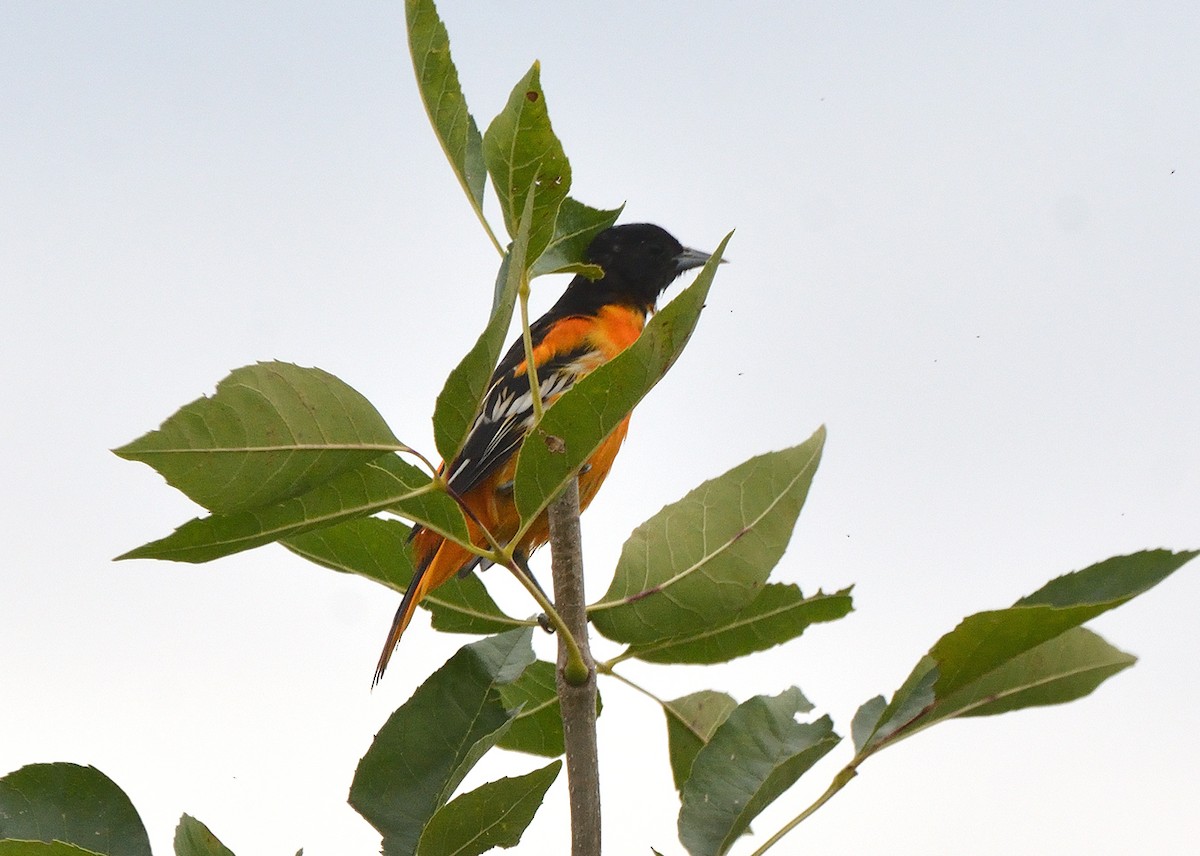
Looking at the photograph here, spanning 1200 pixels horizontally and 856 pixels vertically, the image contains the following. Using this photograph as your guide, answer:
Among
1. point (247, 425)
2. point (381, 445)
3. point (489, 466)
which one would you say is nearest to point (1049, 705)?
point (381, 445)

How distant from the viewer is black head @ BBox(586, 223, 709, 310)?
453 centimetres

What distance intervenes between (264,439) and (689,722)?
967 mm

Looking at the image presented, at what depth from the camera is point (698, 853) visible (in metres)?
1.53

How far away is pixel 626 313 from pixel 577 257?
2466 millimetres

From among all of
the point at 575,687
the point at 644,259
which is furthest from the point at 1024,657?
the point at 644,259

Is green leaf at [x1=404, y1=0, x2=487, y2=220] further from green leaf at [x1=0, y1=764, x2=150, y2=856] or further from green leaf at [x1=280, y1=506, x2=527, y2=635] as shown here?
green leaf at [x1=0, y1=764, x2=150, y2=856]

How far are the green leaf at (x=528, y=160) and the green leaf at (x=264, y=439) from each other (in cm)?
34

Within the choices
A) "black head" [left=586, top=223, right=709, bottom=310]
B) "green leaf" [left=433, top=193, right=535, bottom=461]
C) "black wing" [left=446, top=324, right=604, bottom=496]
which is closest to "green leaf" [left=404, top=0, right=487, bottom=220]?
"green leaf" [left=433, top=193, right=535, bottom=461]

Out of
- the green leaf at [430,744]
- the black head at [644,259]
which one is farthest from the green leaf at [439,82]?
the black head at [644,259]

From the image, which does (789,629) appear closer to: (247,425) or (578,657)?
(578,657)

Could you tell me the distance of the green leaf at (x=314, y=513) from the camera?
1.42m

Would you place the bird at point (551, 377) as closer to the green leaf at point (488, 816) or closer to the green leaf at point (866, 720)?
the green leaf at point (488, 816)

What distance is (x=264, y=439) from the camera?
1335 mm

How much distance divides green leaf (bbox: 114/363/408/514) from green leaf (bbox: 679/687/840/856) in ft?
1.99
